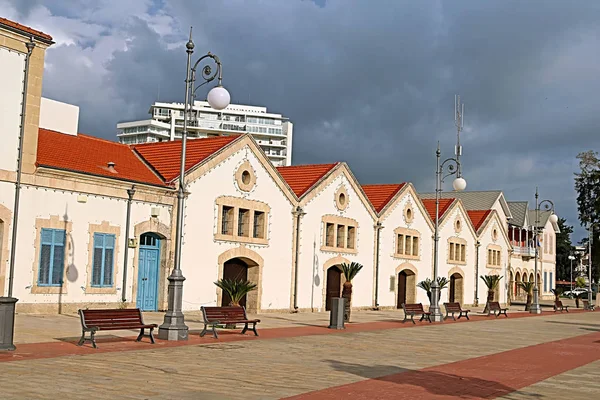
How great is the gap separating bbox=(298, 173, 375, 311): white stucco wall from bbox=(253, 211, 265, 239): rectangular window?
2.82 metres

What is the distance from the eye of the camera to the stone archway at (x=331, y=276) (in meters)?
35.6

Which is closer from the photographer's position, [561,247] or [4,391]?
[4,391]

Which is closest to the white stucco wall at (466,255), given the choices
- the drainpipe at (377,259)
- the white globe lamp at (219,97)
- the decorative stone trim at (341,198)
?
the drainpipe at (377,259)

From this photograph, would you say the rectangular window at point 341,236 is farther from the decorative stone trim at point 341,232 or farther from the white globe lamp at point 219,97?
the white globe lamp at point 219,97

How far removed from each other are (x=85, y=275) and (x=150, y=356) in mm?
11117

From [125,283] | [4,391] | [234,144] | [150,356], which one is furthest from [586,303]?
[4,391]

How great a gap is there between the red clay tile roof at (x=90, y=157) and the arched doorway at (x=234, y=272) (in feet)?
15.9

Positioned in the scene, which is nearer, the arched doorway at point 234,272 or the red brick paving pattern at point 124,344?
the red brick paving pattern at point 124,344

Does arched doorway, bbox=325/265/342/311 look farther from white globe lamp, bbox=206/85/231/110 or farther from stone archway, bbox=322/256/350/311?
white globe lamp, bbox=206/85/231/110

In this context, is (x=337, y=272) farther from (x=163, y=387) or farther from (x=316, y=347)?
(x=163, y=387)

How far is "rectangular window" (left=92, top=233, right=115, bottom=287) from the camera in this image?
25.1 m

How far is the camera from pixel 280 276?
32.7 meters

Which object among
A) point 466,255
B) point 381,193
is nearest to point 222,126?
point 466,255

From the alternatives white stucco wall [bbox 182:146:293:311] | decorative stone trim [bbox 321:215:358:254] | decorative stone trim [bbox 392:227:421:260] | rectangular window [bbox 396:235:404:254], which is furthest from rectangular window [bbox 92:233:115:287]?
rectangular window [bbox 396:235:404:254]
